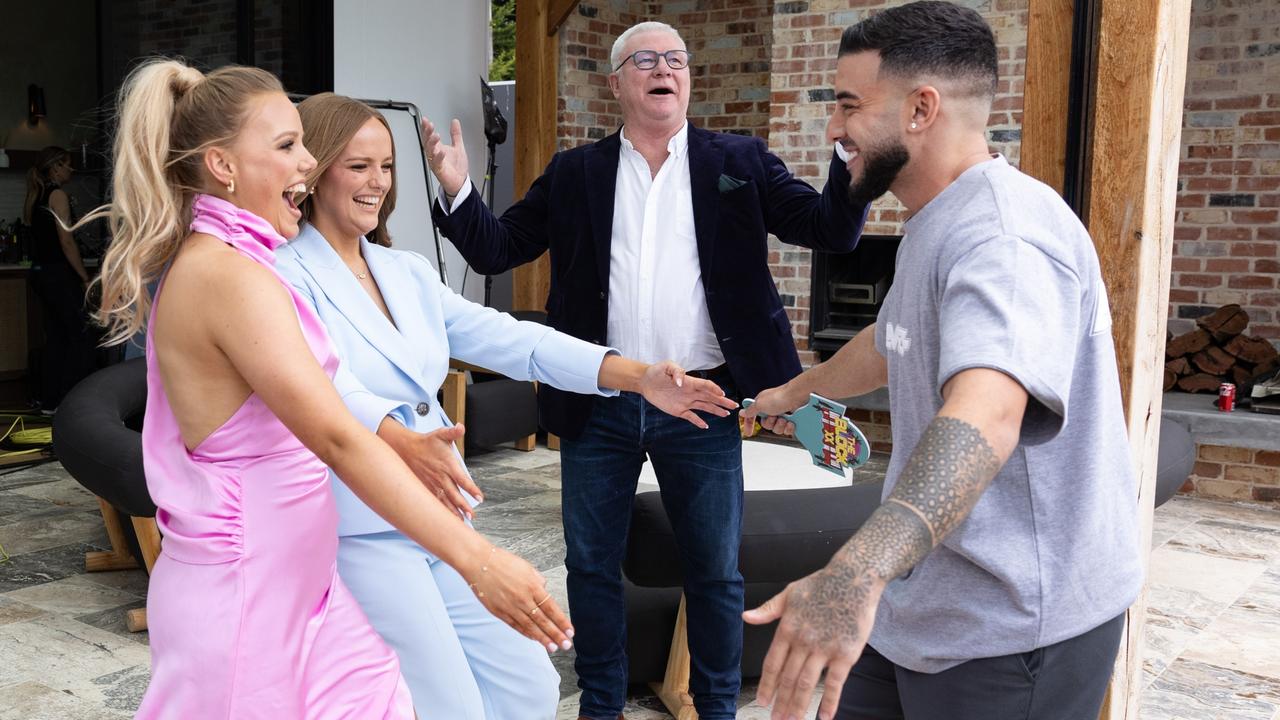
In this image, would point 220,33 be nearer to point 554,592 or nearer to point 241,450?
point 554,592

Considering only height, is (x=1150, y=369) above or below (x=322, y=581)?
above

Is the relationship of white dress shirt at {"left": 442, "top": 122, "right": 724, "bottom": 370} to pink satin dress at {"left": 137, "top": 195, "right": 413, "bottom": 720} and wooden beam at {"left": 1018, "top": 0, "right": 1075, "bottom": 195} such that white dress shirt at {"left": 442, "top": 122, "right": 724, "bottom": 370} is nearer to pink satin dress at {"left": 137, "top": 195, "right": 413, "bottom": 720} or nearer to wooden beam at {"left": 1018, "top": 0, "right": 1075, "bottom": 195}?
wooden beam at {"left": 1018, "top": 0, "right": 1075, "bottom": 195}

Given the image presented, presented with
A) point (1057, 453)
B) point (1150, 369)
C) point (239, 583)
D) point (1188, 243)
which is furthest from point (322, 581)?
point (1188, 243)

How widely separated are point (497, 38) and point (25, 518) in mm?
16212

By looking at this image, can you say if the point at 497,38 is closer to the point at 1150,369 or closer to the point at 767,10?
the point at 767,10

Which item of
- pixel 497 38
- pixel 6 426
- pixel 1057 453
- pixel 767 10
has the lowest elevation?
pixel 6 426

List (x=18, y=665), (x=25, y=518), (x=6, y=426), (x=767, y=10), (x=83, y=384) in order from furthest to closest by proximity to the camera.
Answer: (x=767, y=10) → (x=6, y=426) → (x=25, y=518) → (x=83, y=384) → (x=18, y=665)

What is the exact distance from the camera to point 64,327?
731cm

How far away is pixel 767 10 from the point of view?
7707 millimetres

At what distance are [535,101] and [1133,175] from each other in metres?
5.46

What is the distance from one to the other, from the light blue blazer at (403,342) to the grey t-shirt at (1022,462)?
878 mm

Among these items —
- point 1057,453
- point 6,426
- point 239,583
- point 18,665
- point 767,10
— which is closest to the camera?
point 1057,453

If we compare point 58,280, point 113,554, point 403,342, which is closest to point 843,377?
point 403,342

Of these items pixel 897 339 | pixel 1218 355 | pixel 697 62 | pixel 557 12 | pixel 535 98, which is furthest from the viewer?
pixel 697 62
